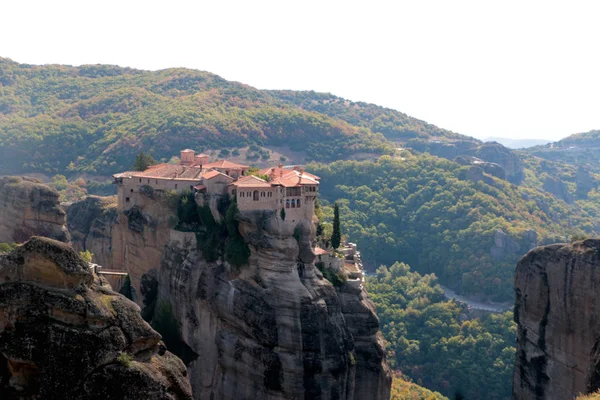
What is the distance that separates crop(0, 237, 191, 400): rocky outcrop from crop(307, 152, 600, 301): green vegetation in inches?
3501

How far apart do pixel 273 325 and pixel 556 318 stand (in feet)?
62.3

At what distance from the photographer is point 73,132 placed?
150625 mm

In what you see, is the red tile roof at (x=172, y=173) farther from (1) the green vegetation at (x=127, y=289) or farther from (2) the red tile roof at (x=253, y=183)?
(1) the green vegetation at (x=127, y=289)

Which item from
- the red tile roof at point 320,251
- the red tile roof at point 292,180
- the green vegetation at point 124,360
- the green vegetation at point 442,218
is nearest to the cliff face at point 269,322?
the red tile roof at point 320,251

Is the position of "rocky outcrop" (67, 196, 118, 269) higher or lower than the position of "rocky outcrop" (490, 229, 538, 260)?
higher

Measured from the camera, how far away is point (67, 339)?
77.1ft

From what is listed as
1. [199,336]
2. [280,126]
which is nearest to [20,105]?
[280,126]

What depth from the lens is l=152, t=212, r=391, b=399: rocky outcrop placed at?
49.1 metres

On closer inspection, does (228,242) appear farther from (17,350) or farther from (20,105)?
(20,105)

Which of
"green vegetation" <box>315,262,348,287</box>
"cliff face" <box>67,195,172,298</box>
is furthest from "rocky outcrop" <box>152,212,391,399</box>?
"cliff face" <box>67,195,172,298</box>

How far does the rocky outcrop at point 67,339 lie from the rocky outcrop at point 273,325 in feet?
79.3

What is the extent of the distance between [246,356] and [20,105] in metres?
147

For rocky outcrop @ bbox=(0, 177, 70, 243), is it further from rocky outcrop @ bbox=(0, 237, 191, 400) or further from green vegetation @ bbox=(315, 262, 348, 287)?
rocky outcrop @ bbox=(0, 237, 191, 400)

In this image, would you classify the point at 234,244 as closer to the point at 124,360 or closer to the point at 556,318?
the point at 556,318
